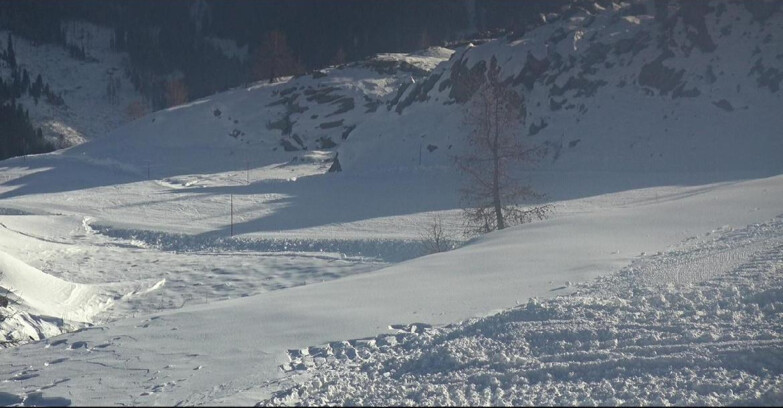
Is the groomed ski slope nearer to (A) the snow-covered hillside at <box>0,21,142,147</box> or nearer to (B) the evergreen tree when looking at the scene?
(A) the snow-covered hillside at <box>0,21,142,147</box>

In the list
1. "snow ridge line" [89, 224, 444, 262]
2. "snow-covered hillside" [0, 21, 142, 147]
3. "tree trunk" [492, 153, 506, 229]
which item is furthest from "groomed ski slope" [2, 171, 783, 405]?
"snow-covered hillside" [0, 21, 142, 147]

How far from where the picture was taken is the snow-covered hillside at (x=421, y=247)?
22.6 feet

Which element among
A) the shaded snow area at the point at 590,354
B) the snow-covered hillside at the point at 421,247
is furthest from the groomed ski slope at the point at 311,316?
the shaded snow area at the point at 590,354

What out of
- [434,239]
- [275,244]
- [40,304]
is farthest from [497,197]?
[40,304]

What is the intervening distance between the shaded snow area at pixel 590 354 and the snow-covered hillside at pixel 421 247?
3 cm

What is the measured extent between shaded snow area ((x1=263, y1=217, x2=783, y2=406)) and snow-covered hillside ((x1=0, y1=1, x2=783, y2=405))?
0.03 metres

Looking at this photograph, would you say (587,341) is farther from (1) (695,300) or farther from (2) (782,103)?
(2) (782,103)

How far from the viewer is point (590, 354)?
7020mm

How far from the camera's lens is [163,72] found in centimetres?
12794

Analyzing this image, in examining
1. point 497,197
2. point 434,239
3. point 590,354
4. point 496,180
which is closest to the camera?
point 590,354

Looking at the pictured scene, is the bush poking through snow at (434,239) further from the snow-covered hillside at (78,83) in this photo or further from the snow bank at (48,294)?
the snow-covered hillside at (78,83)

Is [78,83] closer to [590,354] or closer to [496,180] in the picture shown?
[496,180]

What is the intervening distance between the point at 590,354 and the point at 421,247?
46.4 ft

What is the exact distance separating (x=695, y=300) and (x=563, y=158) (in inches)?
911
